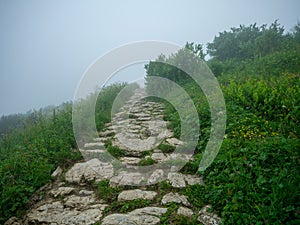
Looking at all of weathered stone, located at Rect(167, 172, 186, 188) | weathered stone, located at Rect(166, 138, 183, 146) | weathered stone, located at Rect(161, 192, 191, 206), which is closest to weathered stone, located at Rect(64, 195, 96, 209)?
weathered stone, located at Rect(161, 192, 191, 206)

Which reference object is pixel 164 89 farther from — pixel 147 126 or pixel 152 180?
pixel 152 180

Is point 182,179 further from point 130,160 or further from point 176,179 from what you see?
point 130,160

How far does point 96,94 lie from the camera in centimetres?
775

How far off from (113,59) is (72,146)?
2.39m

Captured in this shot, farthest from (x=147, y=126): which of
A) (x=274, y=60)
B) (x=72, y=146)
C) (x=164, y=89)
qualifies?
(x=274, y=60)

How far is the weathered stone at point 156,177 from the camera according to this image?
8.47ft

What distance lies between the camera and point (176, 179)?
2545mm

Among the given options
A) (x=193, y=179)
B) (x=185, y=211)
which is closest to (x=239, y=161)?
(x=193, y=179)

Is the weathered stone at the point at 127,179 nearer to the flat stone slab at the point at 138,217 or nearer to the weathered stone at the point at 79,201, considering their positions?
the weathered stone at the point at 79,201

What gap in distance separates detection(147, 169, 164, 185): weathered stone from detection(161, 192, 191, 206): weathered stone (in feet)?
1.20

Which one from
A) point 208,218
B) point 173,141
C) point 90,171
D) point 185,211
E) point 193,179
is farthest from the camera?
point 173,141

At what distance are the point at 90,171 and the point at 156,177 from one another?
1104 millimetres

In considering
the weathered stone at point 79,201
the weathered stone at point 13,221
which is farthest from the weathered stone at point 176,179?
the weathered stone at point 13,221

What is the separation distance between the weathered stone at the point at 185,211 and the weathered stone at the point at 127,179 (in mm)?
776
